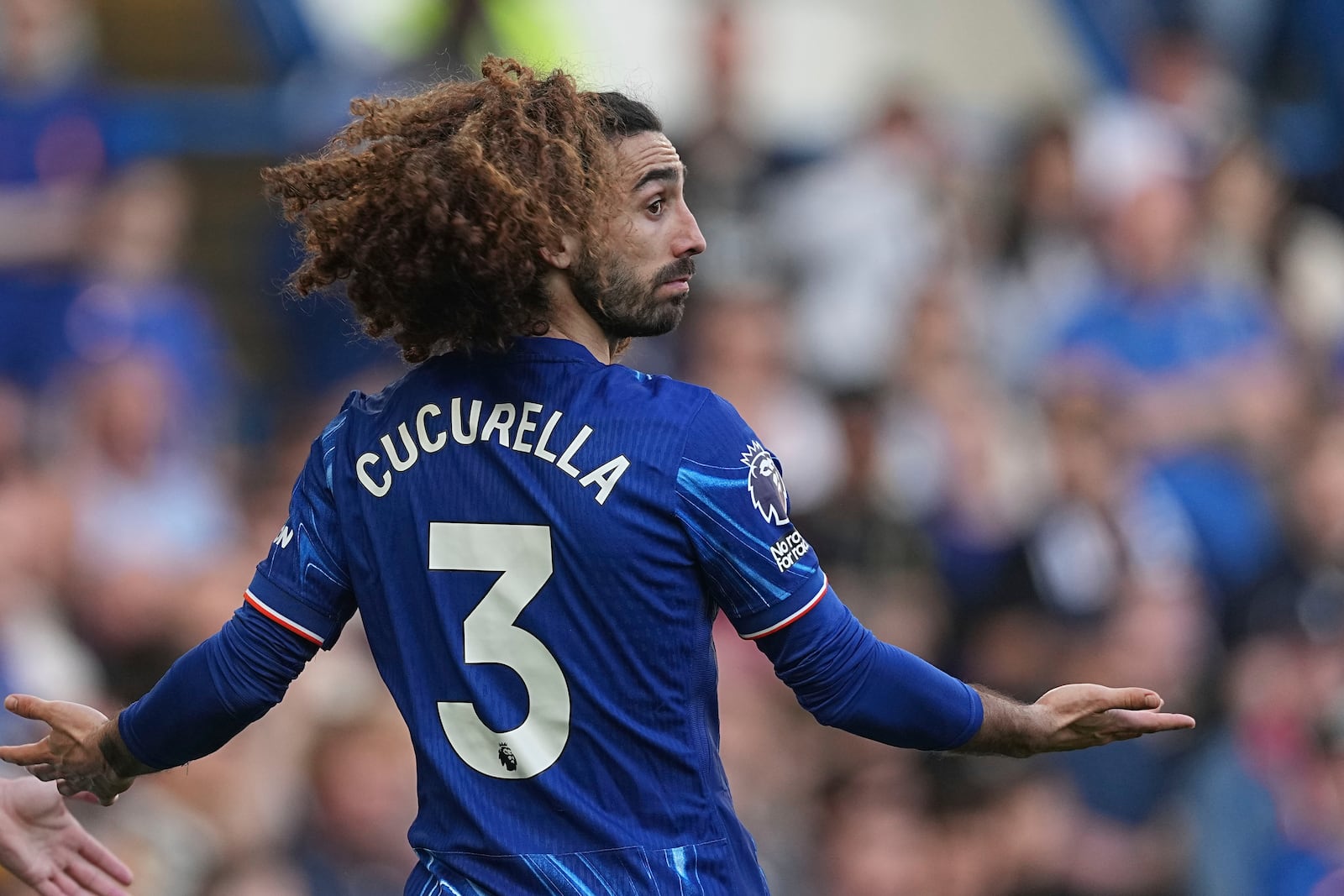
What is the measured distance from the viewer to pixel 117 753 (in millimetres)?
3031

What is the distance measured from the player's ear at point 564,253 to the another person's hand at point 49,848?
1.35 m

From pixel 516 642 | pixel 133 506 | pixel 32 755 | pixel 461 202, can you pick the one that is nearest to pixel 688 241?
pixel 461 202

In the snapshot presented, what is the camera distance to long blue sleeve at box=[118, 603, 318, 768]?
2918 millimetres

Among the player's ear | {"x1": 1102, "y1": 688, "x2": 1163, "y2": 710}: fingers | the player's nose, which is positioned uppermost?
the player's nose

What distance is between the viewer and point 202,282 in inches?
354

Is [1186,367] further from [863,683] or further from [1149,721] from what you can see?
[863,683]

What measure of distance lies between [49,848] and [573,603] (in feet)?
4.00

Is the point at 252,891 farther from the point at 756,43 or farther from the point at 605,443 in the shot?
the point at 756,43

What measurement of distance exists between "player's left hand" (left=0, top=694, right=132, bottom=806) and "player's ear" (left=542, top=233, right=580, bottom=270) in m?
1.09

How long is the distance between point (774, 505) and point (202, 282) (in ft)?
22.1

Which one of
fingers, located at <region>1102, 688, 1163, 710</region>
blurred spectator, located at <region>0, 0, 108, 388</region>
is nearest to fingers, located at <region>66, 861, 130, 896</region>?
fingers, located at <region>1102, 688, 1163, 710</region>

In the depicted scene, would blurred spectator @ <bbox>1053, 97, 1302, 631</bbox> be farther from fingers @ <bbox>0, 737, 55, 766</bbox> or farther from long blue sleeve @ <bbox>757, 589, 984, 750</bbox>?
fingers @ <bbox>0, 737, 55, 766</bbox>

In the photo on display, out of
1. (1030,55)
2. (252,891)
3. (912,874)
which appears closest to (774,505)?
(252,891)

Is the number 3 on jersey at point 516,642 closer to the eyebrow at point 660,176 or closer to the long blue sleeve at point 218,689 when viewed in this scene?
the long blue sleeve at point 218,689
